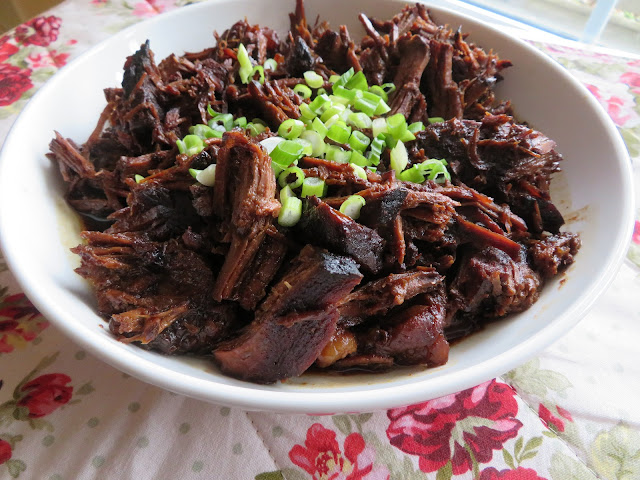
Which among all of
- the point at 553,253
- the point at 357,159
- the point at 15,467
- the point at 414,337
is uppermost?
the point at 357,159

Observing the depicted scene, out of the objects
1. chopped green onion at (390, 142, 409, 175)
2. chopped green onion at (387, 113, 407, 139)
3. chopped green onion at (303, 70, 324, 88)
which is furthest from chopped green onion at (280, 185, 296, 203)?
chopped green onion at (303, 70, 324, 88)

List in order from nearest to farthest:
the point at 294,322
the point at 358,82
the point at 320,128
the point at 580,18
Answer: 1. the point at 294,322
2. the point at 320,128
3. the point at 358,82
4. the point at 580,18

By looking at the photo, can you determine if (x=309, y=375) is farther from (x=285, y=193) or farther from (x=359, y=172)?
(x=359, y=172)

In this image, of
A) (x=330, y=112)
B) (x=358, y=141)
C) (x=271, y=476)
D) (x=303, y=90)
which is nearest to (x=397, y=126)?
(x=358, y=141)

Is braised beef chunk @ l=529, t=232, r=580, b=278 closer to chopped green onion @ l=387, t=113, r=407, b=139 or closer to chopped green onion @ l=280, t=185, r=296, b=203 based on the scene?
chopped green onion @ l=387, t=113, r=407, b=139

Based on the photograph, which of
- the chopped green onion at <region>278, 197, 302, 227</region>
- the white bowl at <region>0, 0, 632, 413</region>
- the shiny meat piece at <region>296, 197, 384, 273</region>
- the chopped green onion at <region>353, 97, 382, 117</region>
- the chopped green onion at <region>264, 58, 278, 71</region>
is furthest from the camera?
the chopped green onion at <region>264, 58, 278, 71</region>
